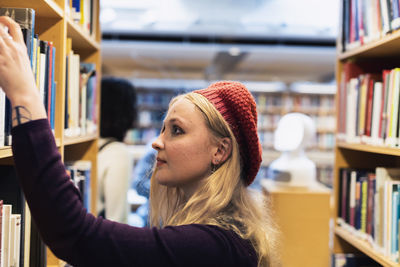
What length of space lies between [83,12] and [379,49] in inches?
50.5

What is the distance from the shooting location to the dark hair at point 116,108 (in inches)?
99.7

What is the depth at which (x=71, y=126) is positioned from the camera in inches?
59.7

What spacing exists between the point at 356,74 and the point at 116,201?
1.48 m

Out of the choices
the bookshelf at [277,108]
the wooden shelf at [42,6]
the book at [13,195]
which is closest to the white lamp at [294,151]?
the wooden shelf at [42,6]

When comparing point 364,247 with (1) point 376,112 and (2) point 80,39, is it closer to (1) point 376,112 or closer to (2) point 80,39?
(1) point 376,112

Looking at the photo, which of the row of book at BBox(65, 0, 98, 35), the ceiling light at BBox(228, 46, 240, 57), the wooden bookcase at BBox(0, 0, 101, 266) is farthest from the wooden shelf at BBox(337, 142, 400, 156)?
the ceiling light at BBox(228, 46, 240, 57)

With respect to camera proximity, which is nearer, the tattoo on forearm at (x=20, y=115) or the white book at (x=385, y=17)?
the tattoo on forearm at (x=20, y=115)

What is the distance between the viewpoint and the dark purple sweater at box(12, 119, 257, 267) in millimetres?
711

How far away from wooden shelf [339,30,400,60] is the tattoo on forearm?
4.24 ft

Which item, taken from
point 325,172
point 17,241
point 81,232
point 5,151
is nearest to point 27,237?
point 17,241

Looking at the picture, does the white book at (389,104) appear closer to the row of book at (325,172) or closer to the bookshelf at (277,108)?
the row of book at (325,172)

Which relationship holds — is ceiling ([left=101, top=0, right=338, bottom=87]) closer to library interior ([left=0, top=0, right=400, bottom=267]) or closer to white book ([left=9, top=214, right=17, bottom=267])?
library interior ([left=0, top=0, right=400, bottom=267])

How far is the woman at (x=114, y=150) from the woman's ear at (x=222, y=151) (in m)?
1.26

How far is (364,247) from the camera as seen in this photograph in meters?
1.72
